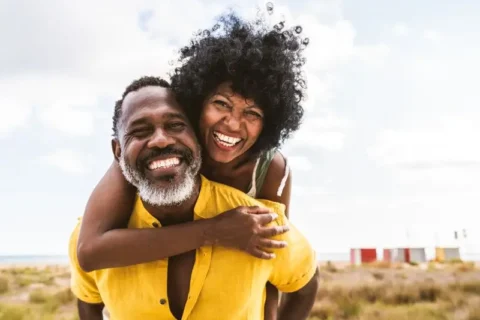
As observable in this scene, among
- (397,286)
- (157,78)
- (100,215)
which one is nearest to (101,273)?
(100,215)

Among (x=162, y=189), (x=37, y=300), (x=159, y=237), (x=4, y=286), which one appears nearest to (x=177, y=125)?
(x=162, y=189)

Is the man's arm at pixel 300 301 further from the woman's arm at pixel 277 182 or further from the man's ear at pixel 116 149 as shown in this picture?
the man's ear at pixel 116 149

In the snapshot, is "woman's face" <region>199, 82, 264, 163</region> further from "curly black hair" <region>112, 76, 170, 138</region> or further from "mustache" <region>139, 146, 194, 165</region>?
"mustache" <region>139, 146, 194, 165</region>

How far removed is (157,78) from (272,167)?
100 cm

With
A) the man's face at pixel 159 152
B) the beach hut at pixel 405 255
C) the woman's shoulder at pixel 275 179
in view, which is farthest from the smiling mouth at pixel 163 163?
the beach hut at pixel 405 255

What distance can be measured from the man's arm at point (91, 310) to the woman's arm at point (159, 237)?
0.69 metres

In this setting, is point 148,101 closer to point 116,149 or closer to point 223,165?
point 116,149

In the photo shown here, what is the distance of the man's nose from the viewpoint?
3.20 m

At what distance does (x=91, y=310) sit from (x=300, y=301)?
1324mm

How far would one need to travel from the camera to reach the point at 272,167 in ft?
13.9

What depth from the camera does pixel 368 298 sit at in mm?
15188

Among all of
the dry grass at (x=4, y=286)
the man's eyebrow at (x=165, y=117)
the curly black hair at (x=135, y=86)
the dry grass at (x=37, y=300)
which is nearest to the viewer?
the man's eyebrow at (x=165, y=117)

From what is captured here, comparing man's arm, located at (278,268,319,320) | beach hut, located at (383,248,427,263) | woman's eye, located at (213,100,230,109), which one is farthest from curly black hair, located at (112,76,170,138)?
beach hut, located at (383,248,427,263)

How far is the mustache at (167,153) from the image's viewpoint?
10.6 ft
